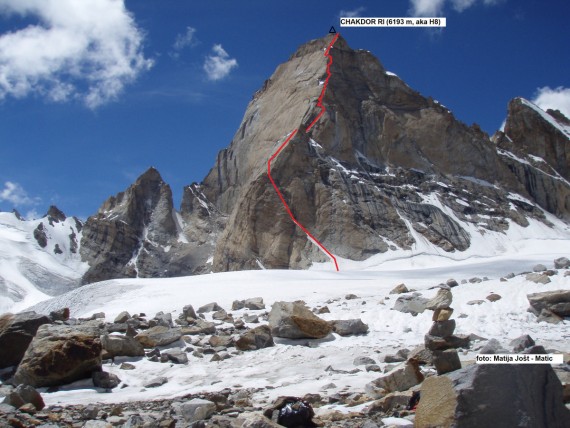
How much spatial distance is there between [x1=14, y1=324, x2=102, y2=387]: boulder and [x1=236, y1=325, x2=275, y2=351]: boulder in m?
3.15

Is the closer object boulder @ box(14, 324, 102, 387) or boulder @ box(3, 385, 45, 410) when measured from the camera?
boulder @ box(3, 385, 45, 410)

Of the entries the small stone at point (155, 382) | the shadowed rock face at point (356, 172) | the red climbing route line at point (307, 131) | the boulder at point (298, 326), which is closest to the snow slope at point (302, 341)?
the small stone at point (155, 382)

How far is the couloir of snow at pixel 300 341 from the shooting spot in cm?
957

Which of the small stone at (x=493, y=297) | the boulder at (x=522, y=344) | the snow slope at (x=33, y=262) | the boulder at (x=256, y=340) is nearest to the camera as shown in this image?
the boulder at (x=522, y=344)

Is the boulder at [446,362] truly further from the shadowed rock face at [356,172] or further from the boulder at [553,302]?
the shadowed rock face at [356,172]

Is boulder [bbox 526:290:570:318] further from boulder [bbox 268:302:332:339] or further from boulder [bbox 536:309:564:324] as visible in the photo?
boulder [bbox 268:302:332:339]

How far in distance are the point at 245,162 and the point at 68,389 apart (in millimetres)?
98466

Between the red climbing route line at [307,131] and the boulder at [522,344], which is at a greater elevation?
the red climbing route line at [307,131]

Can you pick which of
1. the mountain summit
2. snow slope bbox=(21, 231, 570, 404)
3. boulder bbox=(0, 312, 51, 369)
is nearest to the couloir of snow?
snow slope bbox=(21, 231, 570, 404)

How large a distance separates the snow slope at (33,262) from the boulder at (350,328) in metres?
92.1

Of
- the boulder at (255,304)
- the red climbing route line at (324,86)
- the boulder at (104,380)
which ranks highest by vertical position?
the red climbing route line at (324,86)

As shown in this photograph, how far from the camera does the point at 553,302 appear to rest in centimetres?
1295

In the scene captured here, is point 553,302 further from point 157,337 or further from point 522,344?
point 157,337

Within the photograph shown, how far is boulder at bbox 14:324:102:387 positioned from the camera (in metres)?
9.81
